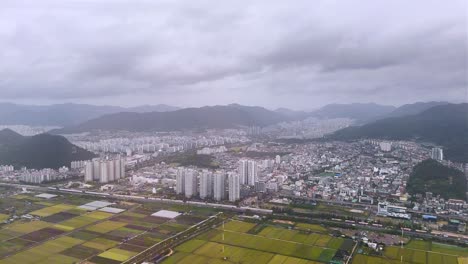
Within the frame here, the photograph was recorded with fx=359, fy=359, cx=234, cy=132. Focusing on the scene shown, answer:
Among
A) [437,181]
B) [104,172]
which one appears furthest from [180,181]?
[437,181]

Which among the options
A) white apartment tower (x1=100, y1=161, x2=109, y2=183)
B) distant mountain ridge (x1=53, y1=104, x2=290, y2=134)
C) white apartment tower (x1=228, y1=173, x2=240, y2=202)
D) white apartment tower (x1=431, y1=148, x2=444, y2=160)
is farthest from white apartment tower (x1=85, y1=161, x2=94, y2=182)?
distant mountain ridge (x1=53, y1=104, x2=290, y2=134)

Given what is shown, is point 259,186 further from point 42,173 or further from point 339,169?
point 42,173

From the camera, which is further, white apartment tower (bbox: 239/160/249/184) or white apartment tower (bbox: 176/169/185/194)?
white apartment tower (bbox: 239/160/249/184)

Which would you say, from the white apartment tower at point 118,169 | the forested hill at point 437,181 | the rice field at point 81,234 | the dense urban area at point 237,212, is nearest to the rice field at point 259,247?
the dense urban area at point 237,212

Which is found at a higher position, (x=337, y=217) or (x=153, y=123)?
(x=153, y=123)

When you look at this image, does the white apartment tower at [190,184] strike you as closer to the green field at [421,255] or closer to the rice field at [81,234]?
the rice field at [81,234]

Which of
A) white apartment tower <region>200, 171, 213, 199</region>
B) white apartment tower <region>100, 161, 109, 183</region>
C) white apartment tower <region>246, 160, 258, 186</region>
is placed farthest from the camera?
white apartment tower <region>100, 161, 109, 183</region>

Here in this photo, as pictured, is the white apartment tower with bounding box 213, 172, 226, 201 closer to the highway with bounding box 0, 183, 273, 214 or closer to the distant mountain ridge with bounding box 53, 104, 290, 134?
the highway with bounding box 0, 183, 273, 214

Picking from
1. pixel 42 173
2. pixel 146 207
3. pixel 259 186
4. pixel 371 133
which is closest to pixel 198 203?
pixel 146 207
